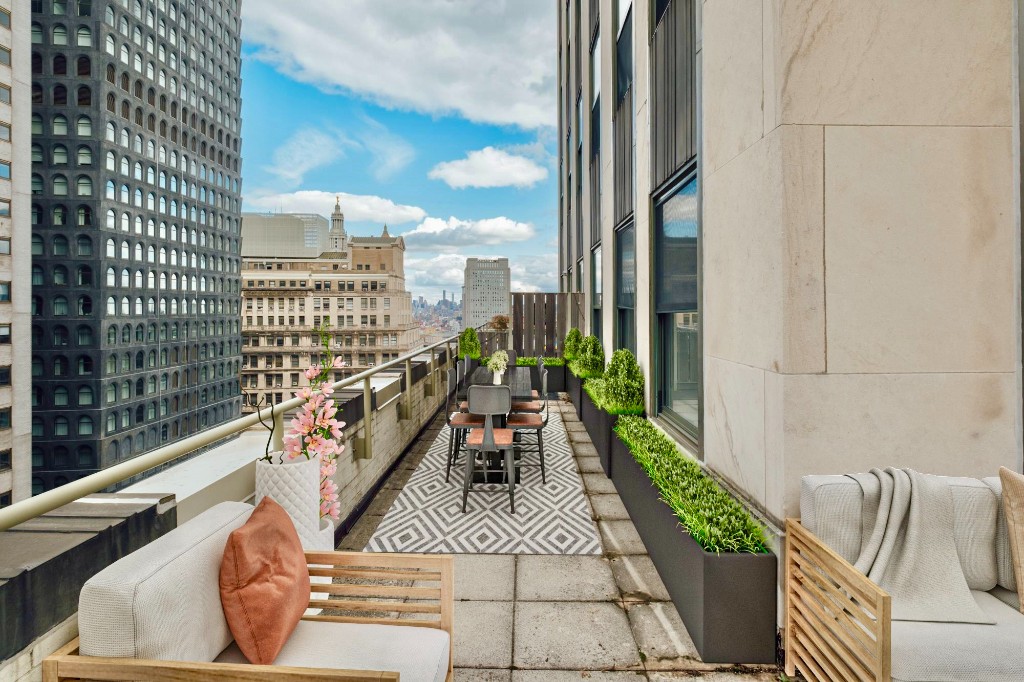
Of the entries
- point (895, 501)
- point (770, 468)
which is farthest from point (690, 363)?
point (895, 501)

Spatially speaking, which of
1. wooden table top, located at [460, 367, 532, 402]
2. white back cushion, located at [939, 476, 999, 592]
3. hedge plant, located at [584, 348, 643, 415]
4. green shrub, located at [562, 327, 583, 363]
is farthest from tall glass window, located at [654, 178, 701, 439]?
green shrub, located at [562, 327, 583, 363]

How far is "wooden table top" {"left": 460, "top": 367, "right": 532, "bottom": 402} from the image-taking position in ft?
17.2

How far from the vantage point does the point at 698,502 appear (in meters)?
2.42

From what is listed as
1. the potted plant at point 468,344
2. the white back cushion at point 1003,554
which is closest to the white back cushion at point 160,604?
the white back cushion at point 1003,554

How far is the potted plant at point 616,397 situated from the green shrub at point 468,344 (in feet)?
15.2

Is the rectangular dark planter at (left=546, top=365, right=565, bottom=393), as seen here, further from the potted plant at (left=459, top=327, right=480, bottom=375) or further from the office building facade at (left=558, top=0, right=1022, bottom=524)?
the office building facade at (left=558, top=0, right=1022, bottom=524)

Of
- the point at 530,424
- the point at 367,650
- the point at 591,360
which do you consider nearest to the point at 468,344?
the point at 591,360

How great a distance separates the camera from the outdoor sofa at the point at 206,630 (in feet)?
3.93

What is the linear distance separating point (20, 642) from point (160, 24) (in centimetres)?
9157

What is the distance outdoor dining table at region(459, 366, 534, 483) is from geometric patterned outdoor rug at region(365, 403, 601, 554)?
143mm

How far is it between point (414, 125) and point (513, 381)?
111m

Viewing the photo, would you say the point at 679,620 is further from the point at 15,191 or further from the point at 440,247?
the point at 440,247

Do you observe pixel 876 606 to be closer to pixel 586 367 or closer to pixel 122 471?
pixel 122 471

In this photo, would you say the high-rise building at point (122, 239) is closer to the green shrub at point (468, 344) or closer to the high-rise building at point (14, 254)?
the high-rise building at point (14, 254)
